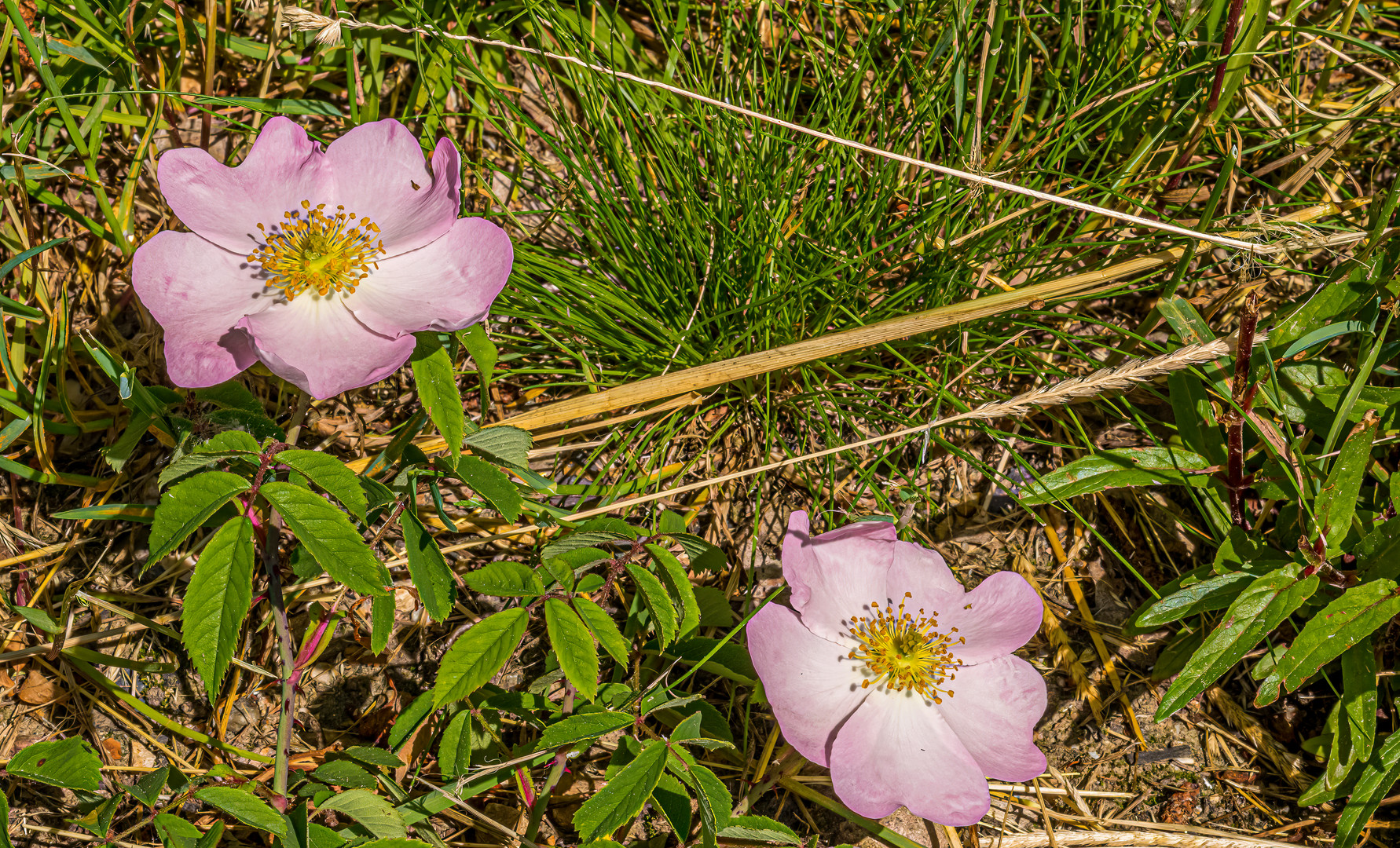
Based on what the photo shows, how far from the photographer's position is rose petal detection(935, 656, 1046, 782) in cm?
159

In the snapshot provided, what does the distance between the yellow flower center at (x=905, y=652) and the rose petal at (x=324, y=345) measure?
959 millimetres

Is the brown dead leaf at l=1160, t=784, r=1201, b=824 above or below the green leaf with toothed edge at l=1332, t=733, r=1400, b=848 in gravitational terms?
below

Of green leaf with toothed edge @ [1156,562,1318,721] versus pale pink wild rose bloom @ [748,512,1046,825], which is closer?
pale pink wild rose bloom @ [748,512,1046,825]

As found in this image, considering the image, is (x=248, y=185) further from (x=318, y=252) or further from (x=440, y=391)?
(x=440, y=391)

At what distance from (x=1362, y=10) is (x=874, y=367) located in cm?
155

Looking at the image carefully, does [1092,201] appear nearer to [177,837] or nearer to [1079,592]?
[1079,592]

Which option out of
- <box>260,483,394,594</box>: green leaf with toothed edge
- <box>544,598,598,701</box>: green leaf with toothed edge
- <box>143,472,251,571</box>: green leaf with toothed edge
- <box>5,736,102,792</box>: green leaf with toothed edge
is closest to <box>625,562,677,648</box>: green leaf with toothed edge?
<box>544,598,598,701</box>: green leaf with toothed edge

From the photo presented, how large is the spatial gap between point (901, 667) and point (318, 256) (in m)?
1.26

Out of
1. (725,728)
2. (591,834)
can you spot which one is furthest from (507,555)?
(591,834)

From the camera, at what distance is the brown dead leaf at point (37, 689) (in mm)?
1887

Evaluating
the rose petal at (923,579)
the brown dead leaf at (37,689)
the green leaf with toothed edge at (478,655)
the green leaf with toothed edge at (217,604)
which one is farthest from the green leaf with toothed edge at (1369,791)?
the brown dead leaf at (37,689)

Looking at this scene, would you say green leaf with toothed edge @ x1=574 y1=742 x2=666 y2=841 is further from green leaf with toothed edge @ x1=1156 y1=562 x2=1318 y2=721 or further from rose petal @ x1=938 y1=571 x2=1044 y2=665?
green leaf with toothed edge @ x1=1156 y1=562 x2=1318 y2=721

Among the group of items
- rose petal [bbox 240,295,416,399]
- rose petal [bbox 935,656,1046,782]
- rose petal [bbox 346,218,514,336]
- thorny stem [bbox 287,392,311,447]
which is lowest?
rose petal [bbox 935,656,1046,782]

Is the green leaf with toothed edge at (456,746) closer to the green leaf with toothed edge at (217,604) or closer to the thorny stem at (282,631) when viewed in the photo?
the thorny stem at (282,631)
